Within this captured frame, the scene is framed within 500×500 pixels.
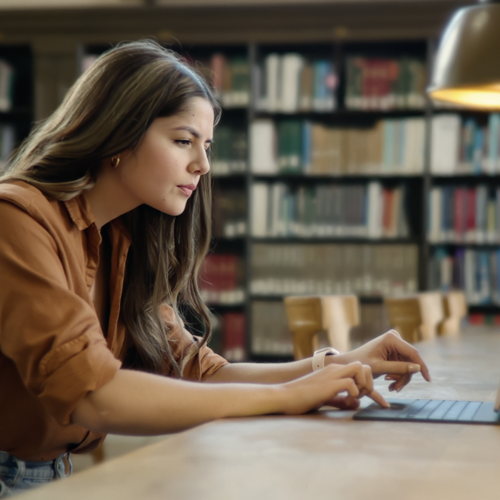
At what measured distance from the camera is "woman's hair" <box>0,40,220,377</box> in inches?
47.4

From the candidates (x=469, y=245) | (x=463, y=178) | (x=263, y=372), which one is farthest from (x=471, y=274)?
(x=263, y=372)

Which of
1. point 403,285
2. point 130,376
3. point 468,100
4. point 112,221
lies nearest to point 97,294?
point 112,221

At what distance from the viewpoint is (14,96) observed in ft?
14.3

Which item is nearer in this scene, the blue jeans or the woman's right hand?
the woman's right hand

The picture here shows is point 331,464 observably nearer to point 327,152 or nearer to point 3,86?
point 327,152

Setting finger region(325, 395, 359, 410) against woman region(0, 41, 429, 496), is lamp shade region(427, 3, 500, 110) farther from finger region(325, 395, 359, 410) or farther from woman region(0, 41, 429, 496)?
finger region(325, 395, 359, 410)

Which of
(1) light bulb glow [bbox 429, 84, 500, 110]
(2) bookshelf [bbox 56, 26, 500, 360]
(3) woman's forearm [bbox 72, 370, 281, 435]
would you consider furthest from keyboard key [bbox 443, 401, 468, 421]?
(2) bookshelf [bbox 56, 26, 500, 360]

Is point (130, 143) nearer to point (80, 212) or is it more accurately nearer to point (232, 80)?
point (80, 212)

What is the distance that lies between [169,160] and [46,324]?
410 millimetres

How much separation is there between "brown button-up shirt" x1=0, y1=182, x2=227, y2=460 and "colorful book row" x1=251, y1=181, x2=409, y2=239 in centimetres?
271

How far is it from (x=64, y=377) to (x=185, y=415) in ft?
0.52

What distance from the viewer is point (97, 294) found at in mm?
1355

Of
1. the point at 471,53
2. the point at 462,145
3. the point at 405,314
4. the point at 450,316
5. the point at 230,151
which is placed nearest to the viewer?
the point at 471,53

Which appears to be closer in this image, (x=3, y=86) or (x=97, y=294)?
(x=97, y=294)
